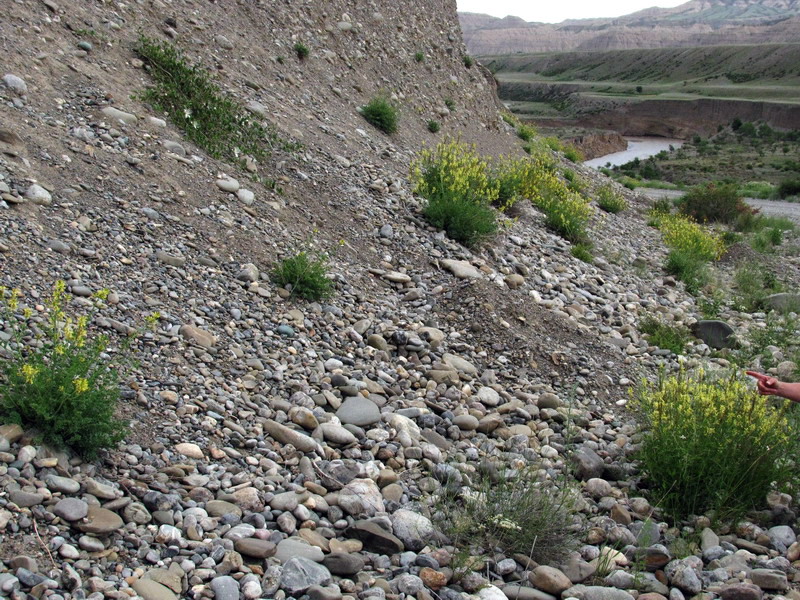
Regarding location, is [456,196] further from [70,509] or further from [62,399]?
[70,509]

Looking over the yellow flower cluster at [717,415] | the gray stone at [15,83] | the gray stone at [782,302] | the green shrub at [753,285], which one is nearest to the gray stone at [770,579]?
the yellow flower cluster at [717,415]

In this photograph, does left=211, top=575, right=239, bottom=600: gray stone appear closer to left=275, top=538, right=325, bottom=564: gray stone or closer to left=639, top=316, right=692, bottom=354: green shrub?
Answer: left=275, top=538, right=325, bottom=564: gray stone

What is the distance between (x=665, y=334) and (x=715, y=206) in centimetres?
1320

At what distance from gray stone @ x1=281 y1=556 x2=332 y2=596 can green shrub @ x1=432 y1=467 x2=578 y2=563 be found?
0.85 meters

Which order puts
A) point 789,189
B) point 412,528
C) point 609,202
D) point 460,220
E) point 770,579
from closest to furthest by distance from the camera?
point 770,579, point 412,528, point 460,220, point 609,202, point 789,189

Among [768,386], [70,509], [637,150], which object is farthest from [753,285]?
[637,150]

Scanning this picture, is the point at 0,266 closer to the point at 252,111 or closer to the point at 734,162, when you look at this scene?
the point at 252,111

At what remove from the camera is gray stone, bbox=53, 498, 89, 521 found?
11.3 ft

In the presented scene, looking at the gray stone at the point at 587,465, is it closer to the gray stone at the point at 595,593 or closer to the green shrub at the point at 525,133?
the gray stone at the point at 595,593

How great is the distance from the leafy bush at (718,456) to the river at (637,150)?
178ft

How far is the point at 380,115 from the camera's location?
11930 mm

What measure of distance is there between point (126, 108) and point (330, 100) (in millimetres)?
4444

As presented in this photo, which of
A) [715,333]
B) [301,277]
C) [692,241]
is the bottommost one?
[301,277]

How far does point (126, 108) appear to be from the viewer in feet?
25.3
